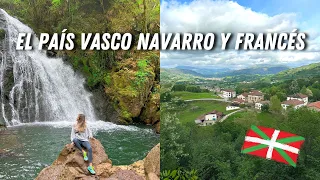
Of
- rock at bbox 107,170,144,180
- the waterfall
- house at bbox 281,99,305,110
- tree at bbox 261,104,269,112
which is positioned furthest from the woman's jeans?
the waterfall

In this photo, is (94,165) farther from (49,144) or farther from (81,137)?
(49,144)

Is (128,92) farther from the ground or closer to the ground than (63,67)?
closer to the ground

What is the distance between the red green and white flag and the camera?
3.52 metres

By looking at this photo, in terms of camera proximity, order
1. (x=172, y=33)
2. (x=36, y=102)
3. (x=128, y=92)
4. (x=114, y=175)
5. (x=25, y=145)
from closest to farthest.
A: (x=172, y=33) → (x=114, y=175) → (x=25, y=145) → (x=36, y=102) → (x=128, y=92)

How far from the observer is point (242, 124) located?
13.9 ft

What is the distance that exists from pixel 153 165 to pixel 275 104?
1855mm

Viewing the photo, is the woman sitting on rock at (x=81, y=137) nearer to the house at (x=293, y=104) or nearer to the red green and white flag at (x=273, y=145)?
the red green and white flag at (x=273, y=145)

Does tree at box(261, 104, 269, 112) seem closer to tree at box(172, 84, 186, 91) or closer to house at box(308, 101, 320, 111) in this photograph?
house at box(308, 101, 320, 111)

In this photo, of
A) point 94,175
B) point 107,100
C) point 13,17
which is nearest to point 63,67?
point 107,100

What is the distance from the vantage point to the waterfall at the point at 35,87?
35.7 ft

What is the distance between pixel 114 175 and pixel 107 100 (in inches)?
333

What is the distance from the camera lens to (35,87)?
11.5 metres

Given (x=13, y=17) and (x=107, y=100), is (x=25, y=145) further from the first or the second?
(x=13, y=17)

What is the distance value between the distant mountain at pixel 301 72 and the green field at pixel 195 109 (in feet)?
2.67
